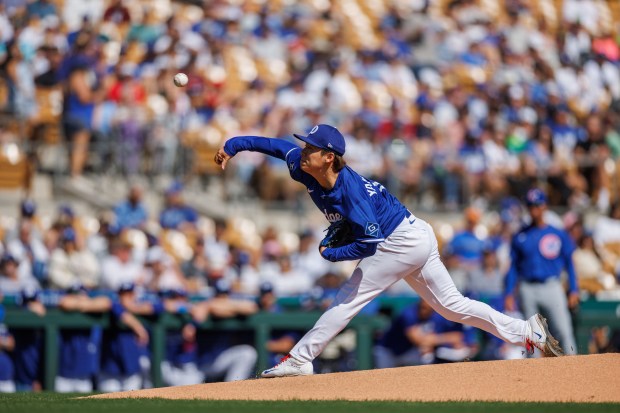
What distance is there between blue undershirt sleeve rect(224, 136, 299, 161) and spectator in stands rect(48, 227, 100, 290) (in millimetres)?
5266

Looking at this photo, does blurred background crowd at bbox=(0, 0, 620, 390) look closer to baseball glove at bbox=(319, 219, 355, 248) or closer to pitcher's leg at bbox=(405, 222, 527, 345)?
pitcher's leg at bbox=(405, 222, 527, 345)

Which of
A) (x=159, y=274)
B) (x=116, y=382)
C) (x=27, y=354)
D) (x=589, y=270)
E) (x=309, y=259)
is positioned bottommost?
(x=589, y=270)

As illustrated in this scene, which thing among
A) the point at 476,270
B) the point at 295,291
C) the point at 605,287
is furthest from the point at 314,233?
the point at 605,287

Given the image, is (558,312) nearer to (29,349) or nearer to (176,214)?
(29,349)

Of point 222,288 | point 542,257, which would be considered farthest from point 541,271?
point 222,288

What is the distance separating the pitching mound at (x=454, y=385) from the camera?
7434mm

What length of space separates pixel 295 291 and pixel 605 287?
3.73 m

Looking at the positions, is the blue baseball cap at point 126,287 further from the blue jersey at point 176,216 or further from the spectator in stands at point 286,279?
the blue jersey at point 176,216

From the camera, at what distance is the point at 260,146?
7.96m

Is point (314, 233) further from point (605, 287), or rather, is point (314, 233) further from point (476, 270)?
point (605, 287)

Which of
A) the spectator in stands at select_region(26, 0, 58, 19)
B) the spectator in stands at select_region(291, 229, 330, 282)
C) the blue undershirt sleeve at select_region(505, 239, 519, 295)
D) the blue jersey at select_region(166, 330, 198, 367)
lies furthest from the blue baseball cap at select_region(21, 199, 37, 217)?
the blue undershirt sleeve at select_region(505, 239, 519, 295)

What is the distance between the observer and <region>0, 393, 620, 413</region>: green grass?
6.70m

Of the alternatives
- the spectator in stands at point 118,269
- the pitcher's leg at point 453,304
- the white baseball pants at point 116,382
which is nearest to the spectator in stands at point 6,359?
the white baseball pants at point 116,382

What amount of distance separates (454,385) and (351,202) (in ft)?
4.49
